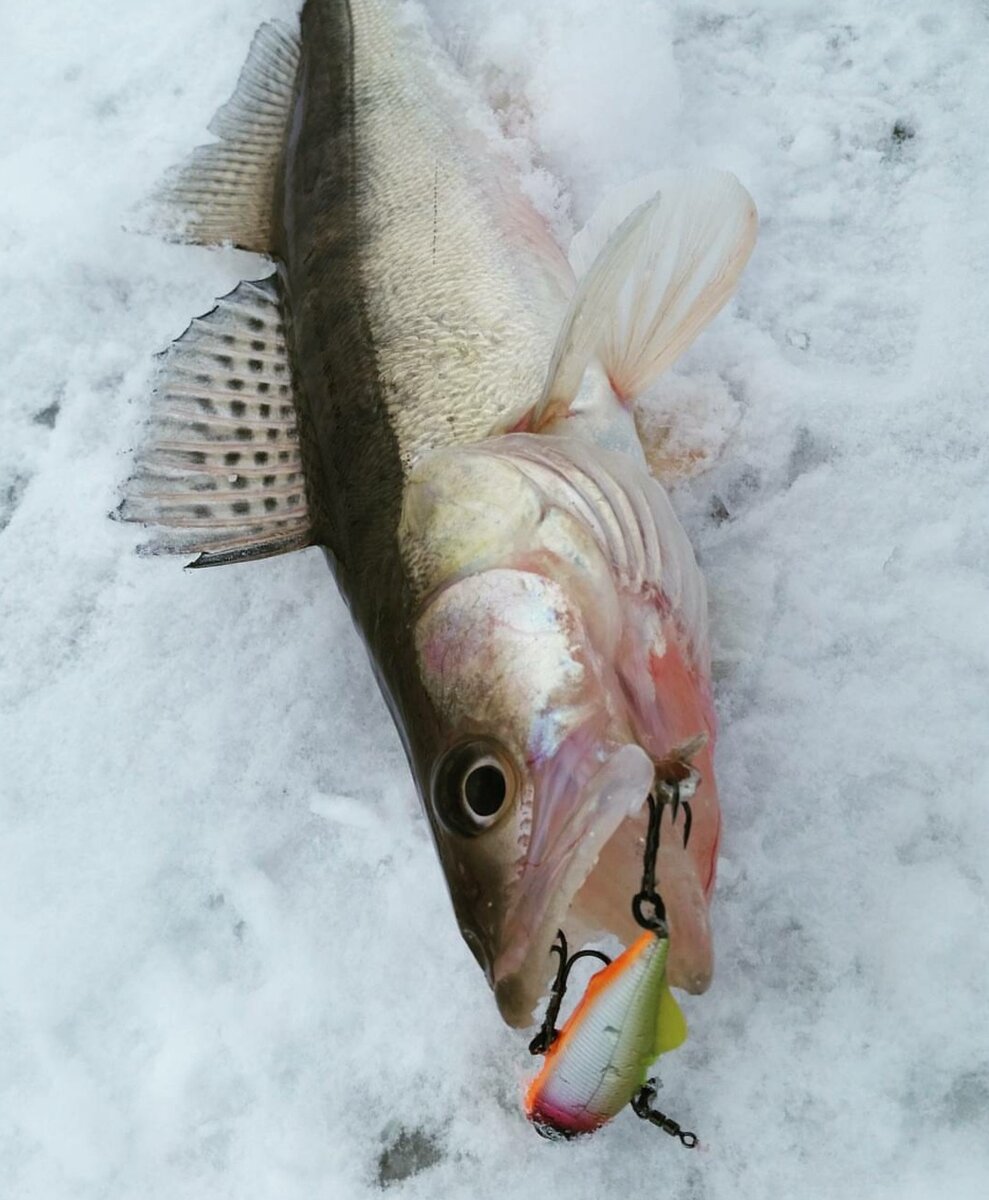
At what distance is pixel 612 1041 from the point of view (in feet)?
4.73

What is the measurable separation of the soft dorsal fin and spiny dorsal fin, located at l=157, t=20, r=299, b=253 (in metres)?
1.07

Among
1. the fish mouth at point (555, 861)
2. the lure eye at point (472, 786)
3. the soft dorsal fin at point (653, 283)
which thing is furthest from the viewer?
the soft dorsal fin at point (653, 283)

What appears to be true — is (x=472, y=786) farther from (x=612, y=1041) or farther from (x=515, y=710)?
(x=612, y=1041)

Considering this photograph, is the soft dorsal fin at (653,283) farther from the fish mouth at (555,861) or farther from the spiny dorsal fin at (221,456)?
the fish mouth at (555,861)

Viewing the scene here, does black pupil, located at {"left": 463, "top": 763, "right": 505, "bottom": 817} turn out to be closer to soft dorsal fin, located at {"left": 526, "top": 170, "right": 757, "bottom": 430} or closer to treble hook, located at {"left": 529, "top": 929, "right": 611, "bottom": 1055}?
treble hook, located at {"left": 529, "top": 929, "right": 611, "bottom": 1055}

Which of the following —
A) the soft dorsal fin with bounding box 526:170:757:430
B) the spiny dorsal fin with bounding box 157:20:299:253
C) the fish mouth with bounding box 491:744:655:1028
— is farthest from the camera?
the spiny dorsal fin with bounding box 157:20:299:253

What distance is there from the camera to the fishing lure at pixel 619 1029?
142cm

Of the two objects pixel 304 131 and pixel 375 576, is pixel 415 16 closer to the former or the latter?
pixel 304 131

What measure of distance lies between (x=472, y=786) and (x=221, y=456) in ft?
3.48

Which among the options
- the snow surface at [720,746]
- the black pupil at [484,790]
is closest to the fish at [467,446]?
the black pupil at [484,790]

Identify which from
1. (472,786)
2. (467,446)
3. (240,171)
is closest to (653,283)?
(467,446)

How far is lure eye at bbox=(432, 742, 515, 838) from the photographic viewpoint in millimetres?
1493

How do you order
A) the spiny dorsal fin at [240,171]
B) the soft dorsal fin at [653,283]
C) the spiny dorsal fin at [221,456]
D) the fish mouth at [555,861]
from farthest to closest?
the spiny dorsal fin at [240,171], the spiny dorsal fin at [221,456], the soft dorsal fin at [653,283], the fish mouth at [555,861]

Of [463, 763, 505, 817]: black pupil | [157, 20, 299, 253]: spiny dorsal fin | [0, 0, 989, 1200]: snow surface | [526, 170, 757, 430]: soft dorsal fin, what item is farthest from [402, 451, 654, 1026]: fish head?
[157, 20, 299, 253]: spiny dorsal fin
